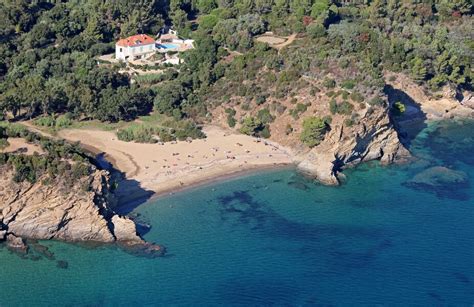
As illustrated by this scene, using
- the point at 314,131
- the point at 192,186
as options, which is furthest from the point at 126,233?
the point at 314,131

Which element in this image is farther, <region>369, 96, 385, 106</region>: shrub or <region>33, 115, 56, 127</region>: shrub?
<region>33, 115, 56, 127</region>: shrub

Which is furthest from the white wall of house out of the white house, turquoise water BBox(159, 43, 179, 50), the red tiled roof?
turquoise water BBox(159, 43, 179, 50)

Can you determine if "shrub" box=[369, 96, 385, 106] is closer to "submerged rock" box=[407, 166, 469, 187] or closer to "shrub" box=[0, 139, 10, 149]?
"submerged rock" box=[407, 166, 469, 187]

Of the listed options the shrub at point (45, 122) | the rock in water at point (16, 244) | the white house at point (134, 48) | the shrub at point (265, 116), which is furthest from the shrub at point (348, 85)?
the rock in water at point (16, 244)

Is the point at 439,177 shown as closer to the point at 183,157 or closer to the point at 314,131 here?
the point at 314,131

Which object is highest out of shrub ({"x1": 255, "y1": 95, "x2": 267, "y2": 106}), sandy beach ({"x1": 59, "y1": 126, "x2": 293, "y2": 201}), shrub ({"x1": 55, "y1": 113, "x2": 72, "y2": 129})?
shrub ({"x1": 255, "y1": 95, "x2": 267, "y2": 106})

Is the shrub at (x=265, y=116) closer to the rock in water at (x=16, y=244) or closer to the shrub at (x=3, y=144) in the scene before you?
the shrub at (x=3, y=144)
